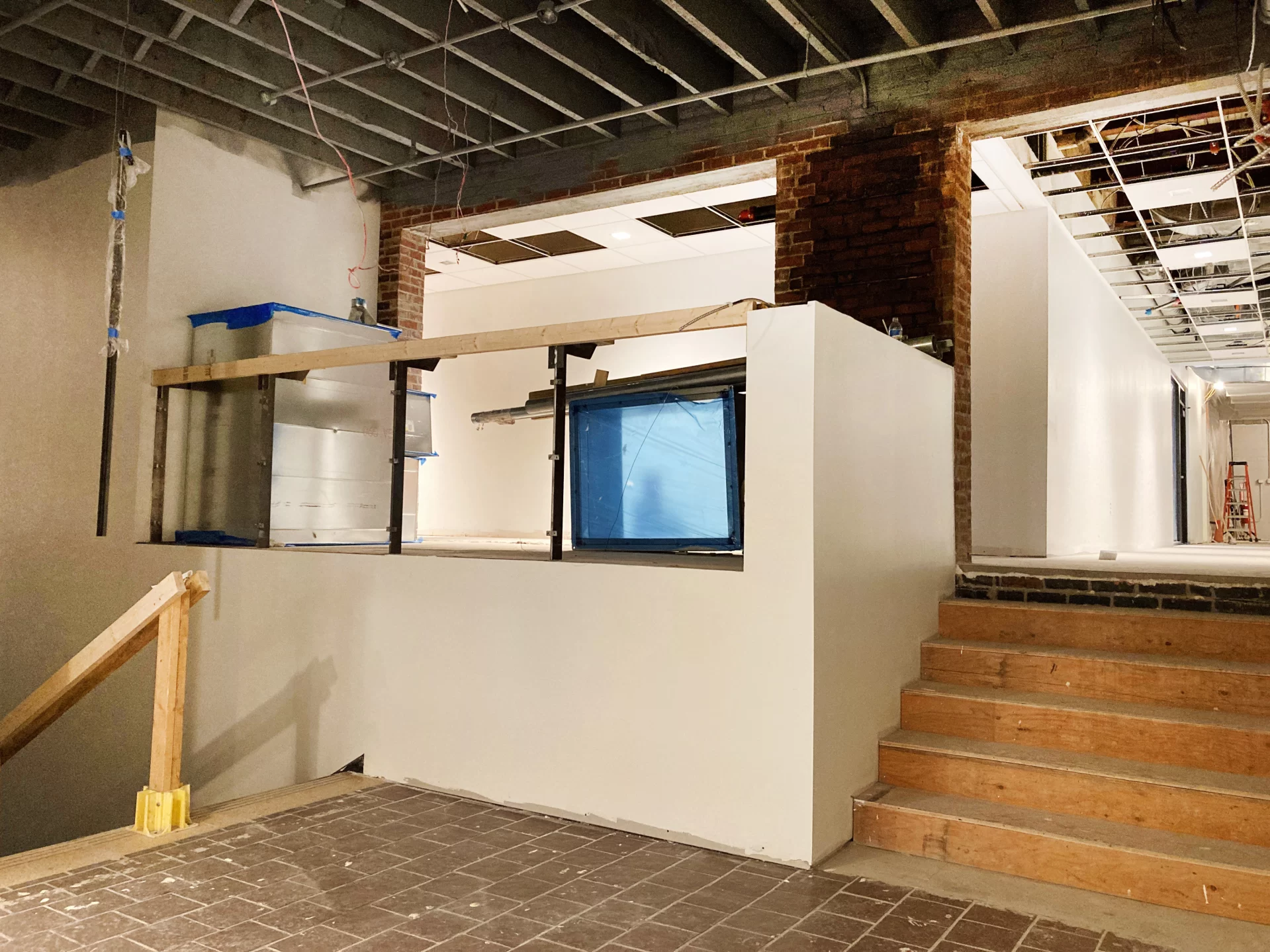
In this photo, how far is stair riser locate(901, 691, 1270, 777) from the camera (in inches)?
126

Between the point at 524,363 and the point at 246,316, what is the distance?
4700 millimetres

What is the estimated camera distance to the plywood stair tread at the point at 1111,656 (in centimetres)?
350

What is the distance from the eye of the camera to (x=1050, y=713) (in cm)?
352

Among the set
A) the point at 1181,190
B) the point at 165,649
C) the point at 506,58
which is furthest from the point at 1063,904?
the point at 1181,190

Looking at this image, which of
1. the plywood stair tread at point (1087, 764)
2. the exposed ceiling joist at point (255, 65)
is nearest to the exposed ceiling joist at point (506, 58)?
the exposed ceiling joist at point (255, 65)

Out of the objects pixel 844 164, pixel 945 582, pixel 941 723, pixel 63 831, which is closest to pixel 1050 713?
pixel 941 723

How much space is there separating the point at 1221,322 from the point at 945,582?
897cm

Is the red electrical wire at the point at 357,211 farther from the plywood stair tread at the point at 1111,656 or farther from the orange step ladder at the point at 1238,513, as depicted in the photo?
the orange step ladder at the point at 1238,513

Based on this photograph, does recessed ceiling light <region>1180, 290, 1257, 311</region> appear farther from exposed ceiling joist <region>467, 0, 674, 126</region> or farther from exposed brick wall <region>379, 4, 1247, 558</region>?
exposed ceiling joist <region>467, 0, 674, 126</region>

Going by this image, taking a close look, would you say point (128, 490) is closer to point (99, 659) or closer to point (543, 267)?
point (99, 659)

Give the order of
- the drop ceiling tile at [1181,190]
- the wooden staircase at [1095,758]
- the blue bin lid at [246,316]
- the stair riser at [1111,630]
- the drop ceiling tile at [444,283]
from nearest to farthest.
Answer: the wooden staircase at [1095,758] < the stair riser at [1111,630] < the blue bin lid at [246,316] < the drop ceiling tile at [1181,190] < the drop ceiling tile at [444,283]

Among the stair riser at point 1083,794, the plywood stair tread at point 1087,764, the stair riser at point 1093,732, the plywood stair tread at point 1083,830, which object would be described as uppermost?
the stair riser at point 1093,732

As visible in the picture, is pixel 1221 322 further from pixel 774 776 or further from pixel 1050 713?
pixel 774 776

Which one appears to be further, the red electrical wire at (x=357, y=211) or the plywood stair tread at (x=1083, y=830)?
the red electrical wire at (x=357, y=211)
